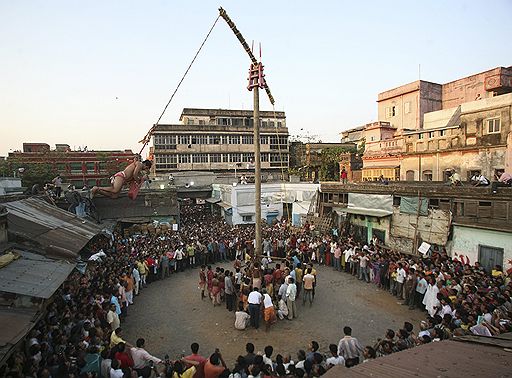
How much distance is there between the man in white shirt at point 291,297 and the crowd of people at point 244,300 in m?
0.04

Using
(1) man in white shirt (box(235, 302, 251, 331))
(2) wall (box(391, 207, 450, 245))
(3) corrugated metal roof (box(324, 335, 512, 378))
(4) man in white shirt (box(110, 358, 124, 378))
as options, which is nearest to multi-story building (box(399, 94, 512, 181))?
(2) wall (box(391, 207, 450, 245))

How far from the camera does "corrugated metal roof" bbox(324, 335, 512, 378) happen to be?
389cm

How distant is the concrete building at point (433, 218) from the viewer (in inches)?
564

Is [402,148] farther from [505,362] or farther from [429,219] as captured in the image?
[505,362]

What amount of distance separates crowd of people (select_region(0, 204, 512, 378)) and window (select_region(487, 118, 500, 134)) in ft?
34.5

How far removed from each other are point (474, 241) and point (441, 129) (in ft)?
41.2

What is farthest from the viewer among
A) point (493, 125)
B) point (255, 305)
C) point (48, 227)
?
point (493, 125)

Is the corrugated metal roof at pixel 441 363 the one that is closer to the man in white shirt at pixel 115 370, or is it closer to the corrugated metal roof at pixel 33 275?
the man in white shirt at pixel 115 370

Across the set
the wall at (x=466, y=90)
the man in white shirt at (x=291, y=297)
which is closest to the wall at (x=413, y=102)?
the wall at (x=466, y=90)

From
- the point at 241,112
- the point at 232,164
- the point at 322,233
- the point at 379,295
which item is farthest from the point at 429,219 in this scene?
the point at 241,112

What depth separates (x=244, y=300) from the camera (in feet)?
38.4

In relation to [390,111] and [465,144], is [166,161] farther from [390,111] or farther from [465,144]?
[465,144]

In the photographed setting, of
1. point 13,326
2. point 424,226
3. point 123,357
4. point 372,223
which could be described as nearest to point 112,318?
point 123,357

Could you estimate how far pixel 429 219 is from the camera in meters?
17.5
